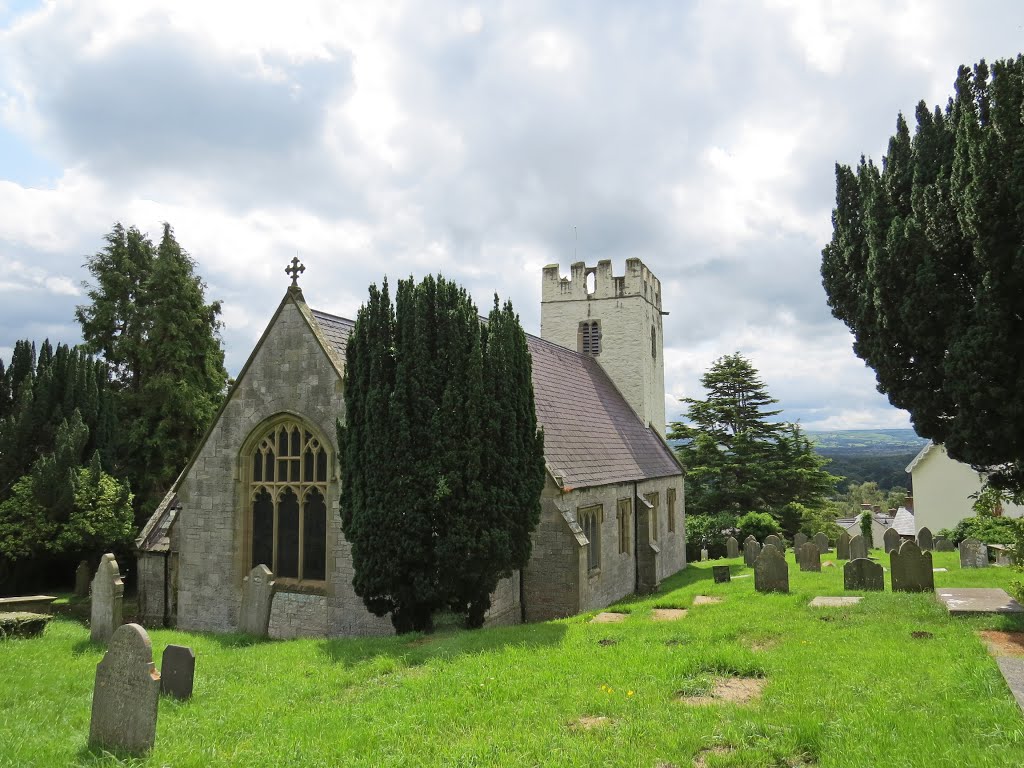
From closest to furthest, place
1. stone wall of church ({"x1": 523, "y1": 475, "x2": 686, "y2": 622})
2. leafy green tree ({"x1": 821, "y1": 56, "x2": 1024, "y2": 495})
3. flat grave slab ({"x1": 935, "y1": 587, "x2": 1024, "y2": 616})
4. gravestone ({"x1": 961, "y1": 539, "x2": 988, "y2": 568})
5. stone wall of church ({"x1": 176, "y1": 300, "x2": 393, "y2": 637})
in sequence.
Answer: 1. leafy green tree ({"x1": 821, "y1": 56, "x2": 1024, "y2": 495})
2. flat grave slab ({"x1": 935, "y1": 587, "x2": 1024, "y2": 616})
3. stone wall of church ({"x1": 176, "y1": 300, "x2": 393, "y2": 637})
4. stone wall of church ({"x1": 523, "y1": 475, "x2": 686, "y2": 622})
5. gravestone ({"x1": 961, "y1": 539, "x2": 988, "y2": 568})

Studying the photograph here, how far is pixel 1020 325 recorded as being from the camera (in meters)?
8.87

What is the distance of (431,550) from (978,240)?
9.15 m

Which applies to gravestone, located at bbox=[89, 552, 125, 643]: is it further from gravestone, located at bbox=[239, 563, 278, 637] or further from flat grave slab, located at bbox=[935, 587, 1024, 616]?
flat grave slab, located at bbox=[935, 587, 1024, 616]

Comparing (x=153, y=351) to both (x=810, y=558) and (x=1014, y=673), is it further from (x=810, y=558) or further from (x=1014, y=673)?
(x=1014, y=673)

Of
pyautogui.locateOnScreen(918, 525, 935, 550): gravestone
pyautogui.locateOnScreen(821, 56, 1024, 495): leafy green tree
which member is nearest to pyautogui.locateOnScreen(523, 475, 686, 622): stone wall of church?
pyautogui.locateOnScreen(821, 56, 1024, 495): leafy green tree

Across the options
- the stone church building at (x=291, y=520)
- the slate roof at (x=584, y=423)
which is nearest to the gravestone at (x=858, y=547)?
the slate roof at (x=584, y=423)

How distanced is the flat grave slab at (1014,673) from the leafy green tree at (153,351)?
27.2 meters

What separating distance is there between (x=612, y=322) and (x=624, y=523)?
1123 cm

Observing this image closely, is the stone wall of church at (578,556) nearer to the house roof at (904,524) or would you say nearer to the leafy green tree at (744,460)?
the leafy green tree at (744,460)

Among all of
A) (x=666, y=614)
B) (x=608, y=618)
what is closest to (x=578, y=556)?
(x=608, y=618)

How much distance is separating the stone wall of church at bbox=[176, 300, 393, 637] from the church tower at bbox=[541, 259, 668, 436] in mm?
16519

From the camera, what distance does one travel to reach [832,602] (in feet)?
37.8

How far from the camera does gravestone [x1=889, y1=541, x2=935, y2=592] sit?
12.3 metres

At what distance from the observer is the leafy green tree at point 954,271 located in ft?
27.9
